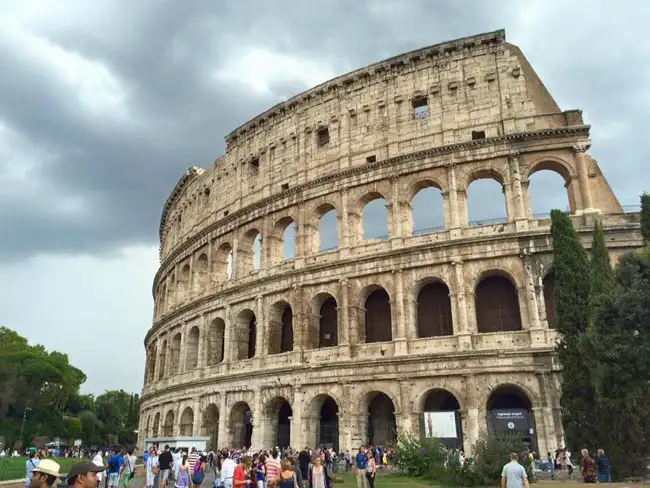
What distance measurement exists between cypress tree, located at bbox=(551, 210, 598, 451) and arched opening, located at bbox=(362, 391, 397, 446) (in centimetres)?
663

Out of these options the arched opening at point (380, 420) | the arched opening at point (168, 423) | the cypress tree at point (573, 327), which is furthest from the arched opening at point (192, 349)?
the cypress tree at point (573, 327)

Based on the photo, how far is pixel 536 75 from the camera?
72.1 feet

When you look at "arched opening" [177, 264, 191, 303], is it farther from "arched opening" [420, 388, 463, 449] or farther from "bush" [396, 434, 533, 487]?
"bush" [396, 434, 533, 487]

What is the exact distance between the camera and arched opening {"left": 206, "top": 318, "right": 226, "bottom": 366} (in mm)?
25750

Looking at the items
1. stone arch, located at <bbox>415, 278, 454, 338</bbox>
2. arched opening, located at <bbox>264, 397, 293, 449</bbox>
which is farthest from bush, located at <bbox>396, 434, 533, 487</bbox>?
arched opening, located at <bbox>264, 397, 293, 449</bbox>

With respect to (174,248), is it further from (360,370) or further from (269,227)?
(360,370)

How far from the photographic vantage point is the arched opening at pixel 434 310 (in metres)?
20.1

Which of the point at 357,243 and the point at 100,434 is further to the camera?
the point at 100,434

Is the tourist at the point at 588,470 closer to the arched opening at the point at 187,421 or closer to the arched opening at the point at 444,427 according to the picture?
the arched opening at the point at 444,427

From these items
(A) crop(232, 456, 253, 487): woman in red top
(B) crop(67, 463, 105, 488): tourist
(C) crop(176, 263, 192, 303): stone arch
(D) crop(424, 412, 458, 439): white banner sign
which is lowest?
(A) crop(232, 456, 253, 487): woman in red top

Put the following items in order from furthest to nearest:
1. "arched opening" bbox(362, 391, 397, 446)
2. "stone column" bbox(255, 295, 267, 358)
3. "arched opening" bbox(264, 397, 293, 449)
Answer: "stone column" bbox(255, 295, 267, 358), "arched opening" bbox(264, 397, 293, 449), "arched opening" bbox(362, 391, 397, 446)

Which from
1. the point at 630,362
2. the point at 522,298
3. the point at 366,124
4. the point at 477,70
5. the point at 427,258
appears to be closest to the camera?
the point at 630,362

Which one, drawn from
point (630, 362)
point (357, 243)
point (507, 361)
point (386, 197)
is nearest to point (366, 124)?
point (386, 197)

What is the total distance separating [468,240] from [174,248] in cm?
1957
